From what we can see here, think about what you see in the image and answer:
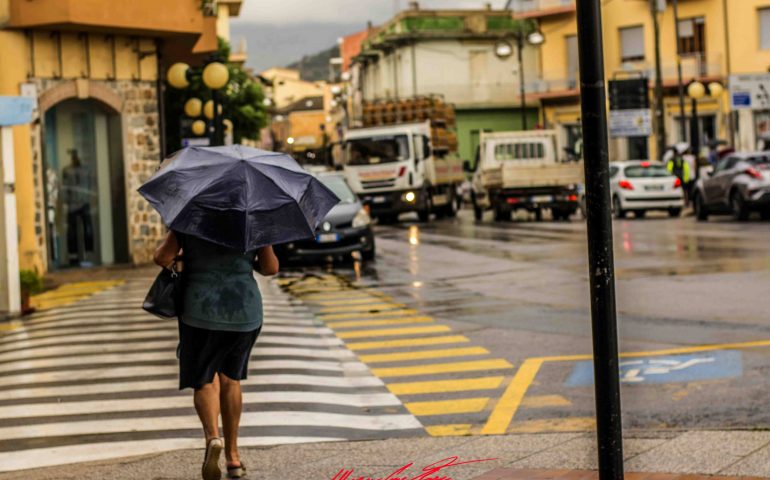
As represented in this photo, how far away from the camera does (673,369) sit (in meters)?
10.7

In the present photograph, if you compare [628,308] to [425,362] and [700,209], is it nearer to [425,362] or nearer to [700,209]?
[425,362]

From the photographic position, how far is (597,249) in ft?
16.7

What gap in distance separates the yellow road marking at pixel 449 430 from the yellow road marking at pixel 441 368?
2277 millimetres

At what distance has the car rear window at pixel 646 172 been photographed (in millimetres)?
38281

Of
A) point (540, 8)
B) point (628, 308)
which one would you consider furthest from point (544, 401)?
point (540, 8)

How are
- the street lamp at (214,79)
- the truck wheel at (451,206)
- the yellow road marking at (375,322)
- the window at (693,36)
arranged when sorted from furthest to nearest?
1. the window at (693,36)
2. the truck wheel at (451,206)
3. the street lamp at (214,79)
4. the yellow road marking at (375,322)

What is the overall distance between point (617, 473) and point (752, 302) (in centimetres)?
1033

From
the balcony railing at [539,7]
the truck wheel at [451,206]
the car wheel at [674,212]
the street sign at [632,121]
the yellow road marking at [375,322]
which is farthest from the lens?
the balcony railing at [539,7]

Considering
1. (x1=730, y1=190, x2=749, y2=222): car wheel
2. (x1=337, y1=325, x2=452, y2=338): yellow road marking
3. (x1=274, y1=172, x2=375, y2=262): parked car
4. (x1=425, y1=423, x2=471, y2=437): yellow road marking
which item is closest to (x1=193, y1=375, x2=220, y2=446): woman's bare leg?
(x1=425, y1=423, x2=471, y2=437): yellow road marking

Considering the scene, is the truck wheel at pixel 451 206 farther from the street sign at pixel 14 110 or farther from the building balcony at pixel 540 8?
the street sign at pixel 14 110

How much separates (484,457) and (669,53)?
56810 mm

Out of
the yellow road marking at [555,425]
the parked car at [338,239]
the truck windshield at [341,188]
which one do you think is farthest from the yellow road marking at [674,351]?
the truck windshield at [341,188]

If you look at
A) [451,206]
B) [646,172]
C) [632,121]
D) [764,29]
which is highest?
[764,29]

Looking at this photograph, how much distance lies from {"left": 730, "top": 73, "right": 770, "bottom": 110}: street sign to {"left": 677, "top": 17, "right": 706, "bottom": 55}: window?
2018cm
